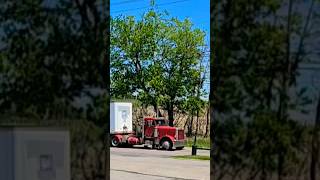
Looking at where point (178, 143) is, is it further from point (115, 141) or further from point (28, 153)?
point (28, 153)

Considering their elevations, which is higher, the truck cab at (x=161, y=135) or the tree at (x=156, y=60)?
the tree at (x=156, y=60)

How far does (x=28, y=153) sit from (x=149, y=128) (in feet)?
68.9

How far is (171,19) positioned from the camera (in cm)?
3138

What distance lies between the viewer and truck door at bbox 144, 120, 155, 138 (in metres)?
24.7

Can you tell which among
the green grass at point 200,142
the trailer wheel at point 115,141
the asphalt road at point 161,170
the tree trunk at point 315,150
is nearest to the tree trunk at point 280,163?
the tree trunk at point 315,150

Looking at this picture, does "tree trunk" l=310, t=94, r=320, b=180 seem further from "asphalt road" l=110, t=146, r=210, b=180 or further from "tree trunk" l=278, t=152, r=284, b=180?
"asphalt road" l=110, t=146, r=210, b=180

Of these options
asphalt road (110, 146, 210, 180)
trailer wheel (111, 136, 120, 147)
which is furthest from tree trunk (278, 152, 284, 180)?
trailer wheel (111, 136, 120, 147)

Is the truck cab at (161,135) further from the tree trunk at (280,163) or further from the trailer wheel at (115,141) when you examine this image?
the tree trunk at (280,163)

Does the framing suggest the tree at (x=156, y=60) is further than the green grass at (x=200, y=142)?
Yes

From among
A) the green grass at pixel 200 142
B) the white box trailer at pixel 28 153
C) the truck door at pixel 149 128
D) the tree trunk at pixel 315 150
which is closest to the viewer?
the tree trunk at pixel 315 150

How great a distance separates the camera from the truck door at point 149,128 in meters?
24.7

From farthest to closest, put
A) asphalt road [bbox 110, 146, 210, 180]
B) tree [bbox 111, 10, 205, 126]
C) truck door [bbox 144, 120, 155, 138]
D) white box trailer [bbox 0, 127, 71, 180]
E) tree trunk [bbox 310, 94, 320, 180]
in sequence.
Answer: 1. tree [bbox 111, 10, 205, 126]
2. truck door [bbox 144, 120, 155, 138]
3. asphalt road [bbox 110, 146, 210, 180]
4. white box trailer [bbox 0, 127, 71, 180]
5. tree trunk [bbox 310, 94, 320, 180]

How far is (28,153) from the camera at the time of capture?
374cm

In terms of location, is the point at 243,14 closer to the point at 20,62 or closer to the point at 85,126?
the point at 85,126
